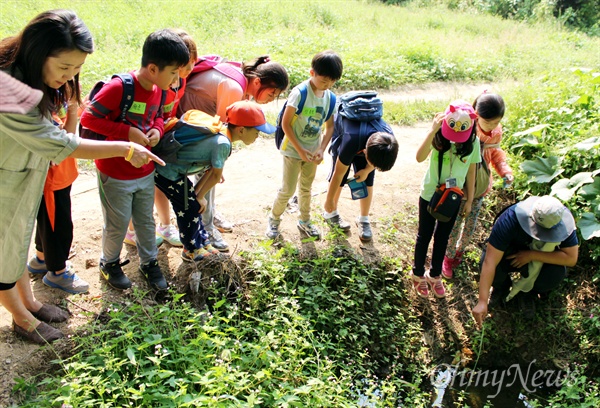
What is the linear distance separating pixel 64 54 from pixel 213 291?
5.52 ft

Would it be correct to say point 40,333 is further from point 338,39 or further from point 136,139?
point 338,39

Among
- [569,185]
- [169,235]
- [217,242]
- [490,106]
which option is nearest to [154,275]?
[169,235]

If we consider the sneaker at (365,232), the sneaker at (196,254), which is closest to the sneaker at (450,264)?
the sneaker at (365,232)

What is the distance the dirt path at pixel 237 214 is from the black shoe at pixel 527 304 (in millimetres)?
1078

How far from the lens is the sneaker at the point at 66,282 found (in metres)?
3.24

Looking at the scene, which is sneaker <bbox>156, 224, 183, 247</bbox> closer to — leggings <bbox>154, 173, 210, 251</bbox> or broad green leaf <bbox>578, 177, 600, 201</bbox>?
leggings <bbox>154, 173, 210, 251</bbox>

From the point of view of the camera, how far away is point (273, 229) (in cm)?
412

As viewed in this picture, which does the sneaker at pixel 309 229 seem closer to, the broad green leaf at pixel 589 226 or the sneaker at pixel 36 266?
the sneaker at pixel 36 266

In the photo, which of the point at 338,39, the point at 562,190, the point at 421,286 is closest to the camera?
the point at 421,286

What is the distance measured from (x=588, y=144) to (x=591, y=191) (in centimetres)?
48

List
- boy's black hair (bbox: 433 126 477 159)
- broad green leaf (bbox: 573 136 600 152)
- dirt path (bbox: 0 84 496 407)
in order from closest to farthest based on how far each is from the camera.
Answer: dirt path (bbox: 0 84 496 407) → boy's black hair (bbox: 433 126 477 159) → broad green leaf (bbox: 573 136 600 152)

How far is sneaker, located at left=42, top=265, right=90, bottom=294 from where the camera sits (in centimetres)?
324

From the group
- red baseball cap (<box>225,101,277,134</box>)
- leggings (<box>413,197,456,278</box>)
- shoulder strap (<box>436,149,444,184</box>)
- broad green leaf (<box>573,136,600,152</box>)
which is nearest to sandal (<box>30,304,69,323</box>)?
red baseball cap (<box>225,101,277,134</box>)

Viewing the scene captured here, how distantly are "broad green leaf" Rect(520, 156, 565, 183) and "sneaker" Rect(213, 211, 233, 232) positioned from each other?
2789 mm
